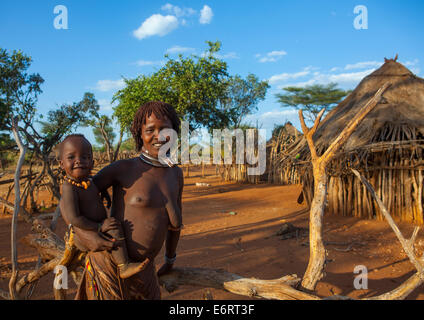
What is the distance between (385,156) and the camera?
23.3 ft

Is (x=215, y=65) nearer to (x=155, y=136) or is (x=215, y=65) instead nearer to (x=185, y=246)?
(x=185, y=246)

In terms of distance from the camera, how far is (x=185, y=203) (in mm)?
11328

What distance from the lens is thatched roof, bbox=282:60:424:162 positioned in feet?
22.8

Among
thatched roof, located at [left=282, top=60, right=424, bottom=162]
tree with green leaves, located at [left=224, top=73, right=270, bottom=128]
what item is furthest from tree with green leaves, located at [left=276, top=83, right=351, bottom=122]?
thatched roof, located at [left=282, top=60, right=424, bottom=162]

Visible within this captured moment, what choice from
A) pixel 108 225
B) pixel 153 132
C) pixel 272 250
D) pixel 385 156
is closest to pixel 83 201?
pixel 108 225

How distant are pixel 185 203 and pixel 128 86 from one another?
18.8 feet

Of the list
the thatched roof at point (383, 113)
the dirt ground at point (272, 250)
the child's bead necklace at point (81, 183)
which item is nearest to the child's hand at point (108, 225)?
the child's bead necklace at point (81, 183)

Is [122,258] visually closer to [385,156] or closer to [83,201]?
[83,201]

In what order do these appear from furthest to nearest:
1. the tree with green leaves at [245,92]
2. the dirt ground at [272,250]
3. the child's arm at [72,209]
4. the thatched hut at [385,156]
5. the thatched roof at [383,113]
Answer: the tree with green leaves at [245,92]
the thatched roof at [383,113]
the thatched hut at [385,156]
the dirt ground at [272,250]
the child's arm at [72,209]

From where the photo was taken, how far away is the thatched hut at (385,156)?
6.65 meters

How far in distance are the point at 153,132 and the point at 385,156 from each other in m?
7.20

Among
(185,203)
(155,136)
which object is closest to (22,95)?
(185,203)

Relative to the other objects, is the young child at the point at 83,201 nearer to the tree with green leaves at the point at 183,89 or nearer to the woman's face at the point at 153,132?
the woman's face at the point at 153,132

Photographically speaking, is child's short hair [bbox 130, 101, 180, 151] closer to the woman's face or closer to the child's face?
the woman's face
